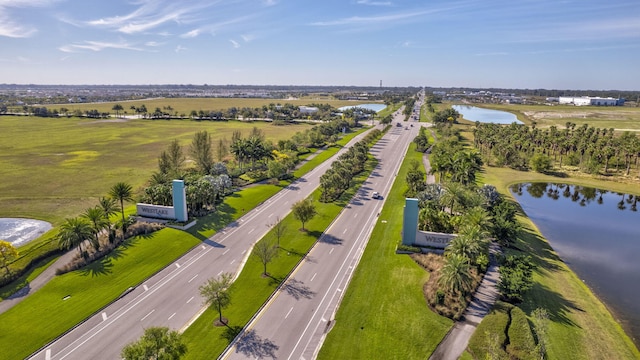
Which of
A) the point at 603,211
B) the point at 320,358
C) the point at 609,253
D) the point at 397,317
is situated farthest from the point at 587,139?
the point at 320,358

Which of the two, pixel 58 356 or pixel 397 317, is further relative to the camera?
pixel 397 317

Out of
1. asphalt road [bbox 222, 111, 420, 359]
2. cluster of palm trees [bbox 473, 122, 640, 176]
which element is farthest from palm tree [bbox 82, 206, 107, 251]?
cluster of palm trees [bbox 473, 122, 640, 176]

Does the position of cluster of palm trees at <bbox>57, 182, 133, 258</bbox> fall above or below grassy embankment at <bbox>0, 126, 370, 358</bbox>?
above

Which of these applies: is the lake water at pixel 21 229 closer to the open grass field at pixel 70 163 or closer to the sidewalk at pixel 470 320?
the open grass field at pixel 70 163

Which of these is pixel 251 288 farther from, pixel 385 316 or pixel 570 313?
pixel 570 313

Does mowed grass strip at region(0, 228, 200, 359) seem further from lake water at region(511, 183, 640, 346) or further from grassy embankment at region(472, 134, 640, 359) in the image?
lake water at region(511, 183, 640, 346)

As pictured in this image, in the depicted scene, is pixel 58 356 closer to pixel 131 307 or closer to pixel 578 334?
pixel 131 307

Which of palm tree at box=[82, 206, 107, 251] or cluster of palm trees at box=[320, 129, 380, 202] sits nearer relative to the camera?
palm tree at box=[82, 206, 107, 251]
